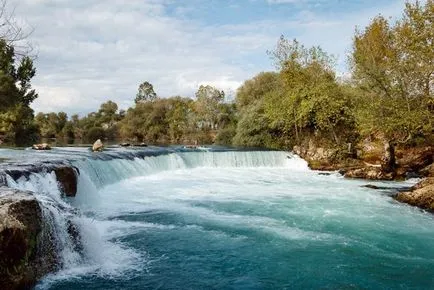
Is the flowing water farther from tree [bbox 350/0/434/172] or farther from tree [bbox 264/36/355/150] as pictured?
tree [bbox 264/36/355/150]

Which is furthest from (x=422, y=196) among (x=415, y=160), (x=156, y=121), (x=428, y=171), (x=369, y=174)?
(x=156, y=121)

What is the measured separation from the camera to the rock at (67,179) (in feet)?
48.5

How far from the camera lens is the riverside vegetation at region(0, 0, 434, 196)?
20938 mm

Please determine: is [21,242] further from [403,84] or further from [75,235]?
[403,84]

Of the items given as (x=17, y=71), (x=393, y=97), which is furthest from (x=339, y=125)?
(x=17, y=71)

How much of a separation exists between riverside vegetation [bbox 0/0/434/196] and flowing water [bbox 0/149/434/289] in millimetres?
3678

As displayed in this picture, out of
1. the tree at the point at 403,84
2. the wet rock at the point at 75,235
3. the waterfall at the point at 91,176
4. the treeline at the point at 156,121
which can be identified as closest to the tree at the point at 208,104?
the treeline at the point at 156,121

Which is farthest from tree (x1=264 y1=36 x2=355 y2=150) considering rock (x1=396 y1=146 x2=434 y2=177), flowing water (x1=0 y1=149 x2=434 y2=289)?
flowing water (x1=0 y1=149 x2=434 y2=289)

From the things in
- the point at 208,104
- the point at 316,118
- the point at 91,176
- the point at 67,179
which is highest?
the point at 208,104

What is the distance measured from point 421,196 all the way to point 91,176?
45.7 feet

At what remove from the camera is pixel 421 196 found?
16.1 metres

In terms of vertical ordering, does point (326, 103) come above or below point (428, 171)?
above

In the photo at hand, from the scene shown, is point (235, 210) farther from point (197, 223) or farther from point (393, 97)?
point (393, 97)

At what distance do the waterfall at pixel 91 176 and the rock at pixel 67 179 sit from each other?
247 millimetres
